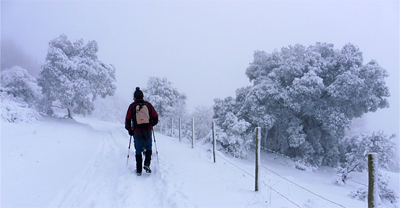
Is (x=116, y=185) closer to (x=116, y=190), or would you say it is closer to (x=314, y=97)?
(x=116, y=190)

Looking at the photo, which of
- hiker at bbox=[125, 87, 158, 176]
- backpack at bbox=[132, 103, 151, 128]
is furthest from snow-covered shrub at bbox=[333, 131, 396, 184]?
backpack at bbox=[132, 103, 151, 128]

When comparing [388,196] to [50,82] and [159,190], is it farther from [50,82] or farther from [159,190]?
[50,82]

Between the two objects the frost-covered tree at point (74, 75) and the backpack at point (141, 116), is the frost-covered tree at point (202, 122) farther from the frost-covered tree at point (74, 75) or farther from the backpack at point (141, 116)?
the backpack at point (141, 116)

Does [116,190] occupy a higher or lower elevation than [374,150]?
higher

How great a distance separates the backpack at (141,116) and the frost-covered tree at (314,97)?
11.9 meters

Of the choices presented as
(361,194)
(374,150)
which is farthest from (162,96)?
(361,194)

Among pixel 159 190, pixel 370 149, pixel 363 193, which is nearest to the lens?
pixel 159 190

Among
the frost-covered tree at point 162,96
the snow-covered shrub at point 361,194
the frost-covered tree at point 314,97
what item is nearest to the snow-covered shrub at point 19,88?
the frost-covered tree at point 162,96

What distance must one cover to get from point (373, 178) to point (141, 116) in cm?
449

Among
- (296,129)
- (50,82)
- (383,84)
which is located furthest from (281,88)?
(50,82)

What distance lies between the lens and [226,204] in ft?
11.6

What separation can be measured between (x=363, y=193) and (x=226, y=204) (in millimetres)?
6451

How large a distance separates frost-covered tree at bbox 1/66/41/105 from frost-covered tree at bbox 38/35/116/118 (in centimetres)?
83

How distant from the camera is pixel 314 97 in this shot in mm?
14328
